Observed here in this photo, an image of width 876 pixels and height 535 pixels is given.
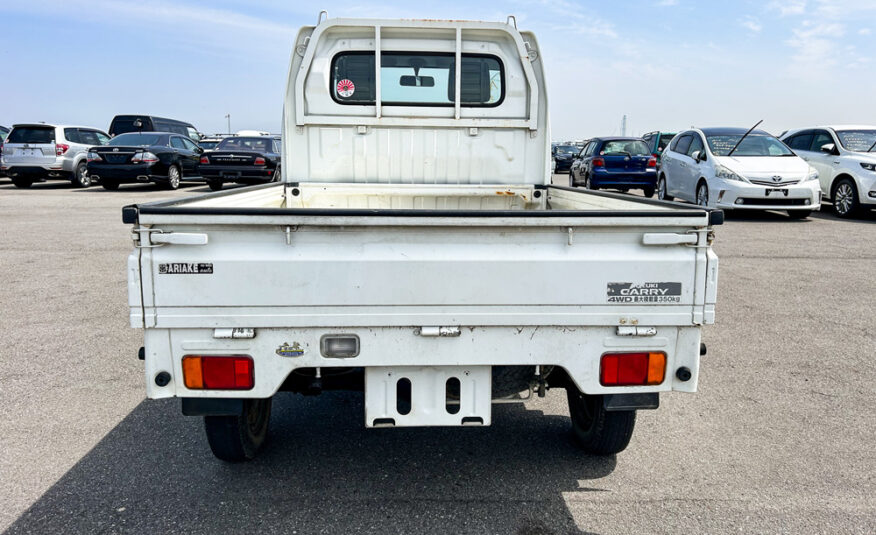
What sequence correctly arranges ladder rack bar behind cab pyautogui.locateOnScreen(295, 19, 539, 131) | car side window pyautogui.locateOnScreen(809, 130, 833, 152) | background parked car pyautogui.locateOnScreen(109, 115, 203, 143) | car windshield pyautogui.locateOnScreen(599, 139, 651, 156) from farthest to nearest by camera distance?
background parked car pyautogui.locateOnScreen(109, 115, 203, 143)
car windshield pyautogui.locateOnScreen(599, 139, 651, 156)
car side window pyautogui.locateOnScreen(809, 130, 833, 152)
ladder rack bar behind cab pyautogui.locateOnScreen(295, 19, 539, 131)

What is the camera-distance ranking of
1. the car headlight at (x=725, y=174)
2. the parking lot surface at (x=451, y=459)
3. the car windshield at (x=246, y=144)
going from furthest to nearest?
1. the car windshield at (x=246, y=144)
2. the car headlight at (x=725, y=174)
3. the parking lot surface at (x=451, y=459)

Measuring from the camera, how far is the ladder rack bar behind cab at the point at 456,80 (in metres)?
4.92

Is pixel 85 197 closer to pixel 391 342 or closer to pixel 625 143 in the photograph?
pixel 625 143

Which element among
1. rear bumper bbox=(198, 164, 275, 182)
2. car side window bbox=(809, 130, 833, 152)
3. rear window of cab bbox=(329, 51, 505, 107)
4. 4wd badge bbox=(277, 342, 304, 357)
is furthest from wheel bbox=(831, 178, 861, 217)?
4wd badge bbox=(277, 342, 304, 357)

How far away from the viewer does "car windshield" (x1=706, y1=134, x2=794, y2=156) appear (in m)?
13.5

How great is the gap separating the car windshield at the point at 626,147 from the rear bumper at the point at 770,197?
4.76m

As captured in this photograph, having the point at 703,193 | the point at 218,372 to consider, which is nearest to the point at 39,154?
the point at 703,193

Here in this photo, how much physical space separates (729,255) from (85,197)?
15197mm

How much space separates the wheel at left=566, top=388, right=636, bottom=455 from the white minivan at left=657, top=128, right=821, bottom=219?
10405 millimetres

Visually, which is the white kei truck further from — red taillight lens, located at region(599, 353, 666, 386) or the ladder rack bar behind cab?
the ladder rack bar behind cab

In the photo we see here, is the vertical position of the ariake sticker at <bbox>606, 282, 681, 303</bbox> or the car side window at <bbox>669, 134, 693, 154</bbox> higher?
the car side window at <bbox>669, 134, 693, 154</bbox>

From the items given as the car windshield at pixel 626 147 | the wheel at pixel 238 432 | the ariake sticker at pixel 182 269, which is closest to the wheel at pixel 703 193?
the car windshield at pixel 626 147

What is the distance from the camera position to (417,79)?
5.06 metres

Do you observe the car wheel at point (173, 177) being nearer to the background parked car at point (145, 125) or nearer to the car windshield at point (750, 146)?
the background parked car at point (145, 125)
